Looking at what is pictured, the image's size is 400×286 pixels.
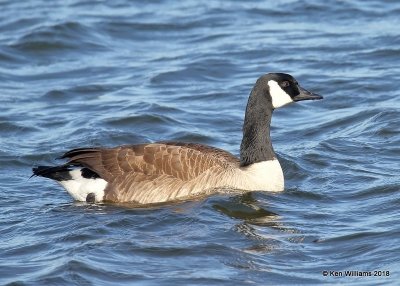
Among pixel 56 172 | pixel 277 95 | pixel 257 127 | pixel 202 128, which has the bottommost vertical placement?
pixel 202 128

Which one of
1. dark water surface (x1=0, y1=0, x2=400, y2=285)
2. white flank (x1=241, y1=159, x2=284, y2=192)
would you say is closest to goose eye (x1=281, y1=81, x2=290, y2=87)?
white flank (x1=241, y1=159, x2=284, y2=192)

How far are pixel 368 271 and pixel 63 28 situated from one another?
1277cm

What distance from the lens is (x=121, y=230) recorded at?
35.4ft

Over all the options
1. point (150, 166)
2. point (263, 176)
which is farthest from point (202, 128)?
point (150, 166)

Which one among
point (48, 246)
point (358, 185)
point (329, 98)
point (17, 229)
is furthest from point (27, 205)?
point (329, 98)

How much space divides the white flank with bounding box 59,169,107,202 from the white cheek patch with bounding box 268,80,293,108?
2257 millimetres

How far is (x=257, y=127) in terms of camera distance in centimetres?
1225

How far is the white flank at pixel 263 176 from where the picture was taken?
12.0 meters

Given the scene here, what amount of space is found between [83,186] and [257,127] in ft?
7.21

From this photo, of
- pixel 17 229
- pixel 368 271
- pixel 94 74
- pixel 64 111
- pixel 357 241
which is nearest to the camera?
pixel 368 271

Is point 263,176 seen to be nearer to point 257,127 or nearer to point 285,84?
point 257,127

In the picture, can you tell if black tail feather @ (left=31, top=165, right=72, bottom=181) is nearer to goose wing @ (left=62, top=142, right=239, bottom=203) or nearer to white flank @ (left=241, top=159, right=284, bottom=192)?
goose wing @ (left=62, top=142, right=239, bottom=203)

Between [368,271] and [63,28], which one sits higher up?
[63,28]

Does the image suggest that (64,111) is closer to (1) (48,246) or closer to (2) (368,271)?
(1) (48,246)
